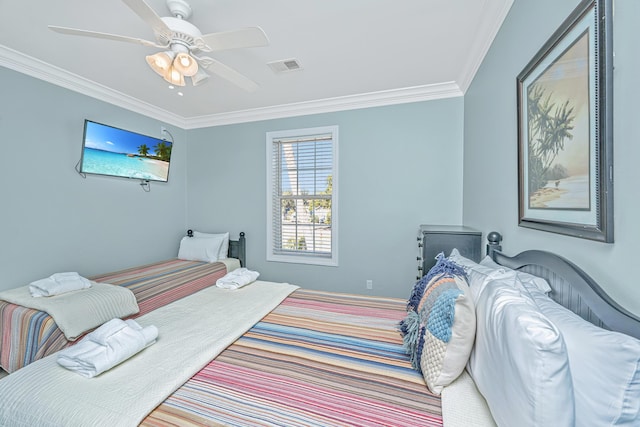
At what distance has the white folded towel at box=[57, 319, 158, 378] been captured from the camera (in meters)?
1.16

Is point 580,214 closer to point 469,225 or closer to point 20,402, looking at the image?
point 469,225

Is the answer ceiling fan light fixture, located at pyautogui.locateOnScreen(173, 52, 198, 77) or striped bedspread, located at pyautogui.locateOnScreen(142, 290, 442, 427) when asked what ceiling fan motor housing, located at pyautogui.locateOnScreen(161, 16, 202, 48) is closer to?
ceiling fan light fixture, located at pyautogui.locateOnScreen(173, 52, 198, 77)

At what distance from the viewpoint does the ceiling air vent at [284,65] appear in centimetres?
239

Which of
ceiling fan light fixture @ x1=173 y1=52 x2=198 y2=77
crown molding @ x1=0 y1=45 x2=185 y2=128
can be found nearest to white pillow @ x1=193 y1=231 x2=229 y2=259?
crown molding @ x1=0 y1=45 x2=185 y2=128

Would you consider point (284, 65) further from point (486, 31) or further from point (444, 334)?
point (444, 334)

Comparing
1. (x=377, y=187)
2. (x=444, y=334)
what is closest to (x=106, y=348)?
(x=444, y=334)

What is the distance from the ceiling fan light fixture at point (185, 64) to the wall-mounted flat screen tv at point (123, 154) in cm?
179

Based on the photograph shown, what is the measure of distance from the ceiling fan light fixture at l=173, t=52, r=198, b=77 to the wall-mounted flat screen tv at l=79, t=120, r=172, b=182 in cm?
179

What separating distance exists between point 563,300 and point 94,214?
155 inches

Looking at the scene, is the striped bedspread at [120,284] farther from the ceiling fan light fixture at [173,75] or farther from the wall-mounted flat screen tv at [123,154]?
the ceiling fan light fixture at [173,75]

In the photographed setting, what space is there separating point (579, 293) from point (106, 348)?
192 cm

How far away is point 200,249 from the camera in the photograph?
3.63 metres

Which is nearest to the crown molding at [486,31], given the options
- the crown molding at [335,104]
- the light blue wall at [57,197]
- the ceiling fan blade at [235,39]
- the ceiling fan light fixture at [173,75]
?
the crown molding at [335,104]

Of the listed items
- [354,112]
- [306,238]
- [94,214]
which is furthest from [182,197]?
[354,112]
